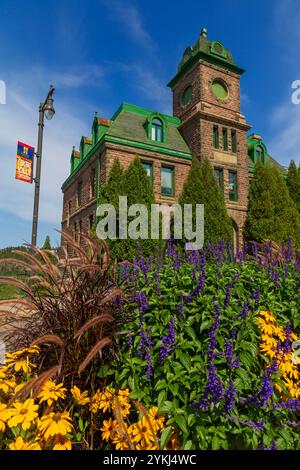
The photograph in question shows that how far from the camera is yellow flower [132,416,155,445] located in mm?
2000

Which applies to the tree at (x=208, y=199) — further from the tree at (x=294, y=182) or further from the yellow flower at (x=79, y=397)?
the yellow flower at (x=79, y=397)

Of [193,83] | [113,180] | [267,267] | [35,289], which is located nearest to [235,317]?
[267,267]

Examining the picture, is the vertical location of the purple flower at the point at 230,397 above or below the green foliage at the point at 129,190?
below

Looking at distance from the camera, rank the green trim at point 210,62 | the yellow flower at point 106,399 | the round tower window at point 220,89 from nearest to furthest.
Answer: the yellow flower at point 106,399, the green trim at point 210,62, the round tower window at point 220,89

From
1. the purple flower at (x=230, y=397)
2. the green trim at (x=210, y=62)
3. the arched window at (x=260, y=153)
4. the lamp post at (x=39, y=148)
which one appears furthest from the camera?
the arched window at (x=260, y=153)

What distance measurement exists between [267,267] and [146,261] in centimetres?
153

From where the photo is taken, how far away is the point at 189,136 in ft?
64.0

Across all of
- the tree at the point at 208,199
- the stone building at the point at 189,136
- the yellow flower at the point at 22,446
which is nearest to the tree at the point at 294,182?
the stone building at the point at 189,136

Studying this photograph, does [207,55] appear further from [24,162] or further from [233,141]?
[24,162]

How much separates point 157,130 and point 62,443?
18.6m

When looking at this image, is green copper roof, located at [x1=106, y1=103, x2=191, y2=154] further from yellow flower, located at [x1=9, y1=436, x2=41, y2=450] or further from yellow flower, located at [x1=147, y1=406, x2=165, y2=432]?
yellow flower, located at [x1=9, y1=436, x2=41, y2=450]

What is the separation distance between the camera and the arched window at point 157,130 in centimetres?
1859

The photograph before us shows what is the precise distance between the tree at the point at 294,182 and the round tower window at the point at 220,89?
25.1 feet

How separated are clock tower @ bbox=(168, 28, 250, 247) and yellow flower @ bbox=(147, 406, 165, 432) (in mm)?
17165
